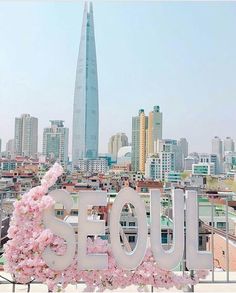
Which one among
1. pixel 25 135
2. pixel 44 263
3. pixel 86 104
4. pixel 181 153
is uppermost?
pixel 86 104

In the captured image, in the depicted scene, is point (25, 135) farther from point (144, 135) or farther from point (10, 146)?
point (144, 135)

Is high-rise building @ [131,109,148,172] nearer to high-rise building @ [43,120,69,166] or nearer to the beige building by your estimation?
the beige building

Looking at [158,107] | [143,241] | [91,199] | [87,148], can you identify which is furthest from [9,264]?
[87,148]

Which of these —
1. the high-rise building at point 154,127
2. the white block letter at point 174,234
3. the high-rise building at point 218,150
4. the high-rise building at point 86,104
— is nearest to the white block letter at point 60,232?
the white block letter at point 174,234

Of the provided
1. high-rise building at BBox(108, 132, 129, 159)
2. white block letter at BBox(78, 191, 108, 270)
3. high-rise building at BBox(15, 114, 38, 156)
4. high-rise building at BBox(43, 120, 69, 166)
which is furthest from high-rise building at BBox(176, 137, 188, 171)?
white block letter at BBox(78, 191, 108, 270)

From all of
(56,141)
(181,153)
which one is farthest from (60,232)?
(56,141)

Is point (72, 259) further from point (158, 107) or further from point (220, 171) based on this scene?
point (158, 107)

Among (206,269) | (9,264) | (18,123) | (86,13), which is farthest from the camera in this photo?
(86,13)
